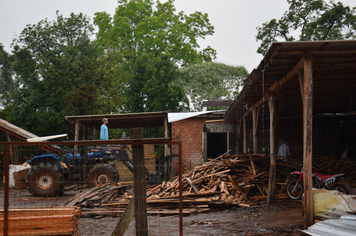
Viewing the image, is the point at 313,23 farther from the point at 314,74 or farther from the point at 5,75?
the point at 5,75

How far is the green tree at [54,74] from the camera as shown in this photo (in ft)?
95.6

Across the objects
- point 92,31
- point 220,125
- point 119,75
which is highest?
point 92,31

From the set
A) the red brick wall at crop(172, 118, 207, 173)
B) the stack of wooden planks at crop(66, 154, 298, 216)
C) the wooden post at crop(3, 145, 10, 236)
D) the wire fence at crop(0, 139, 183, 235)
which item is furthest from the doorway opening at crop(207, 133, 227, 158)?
the wooden post at crop(3, 145, 10, 236)

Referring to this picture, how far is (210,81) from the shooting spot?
33.2 m

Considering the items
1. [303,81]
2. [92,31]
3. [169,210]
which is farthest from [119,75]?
[303,81]

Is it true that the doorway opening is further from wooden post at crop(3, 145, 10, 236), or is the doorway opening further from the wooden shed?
wooden post at crop(3, 145, 10, 236)

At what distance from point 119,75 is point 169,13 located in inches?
640

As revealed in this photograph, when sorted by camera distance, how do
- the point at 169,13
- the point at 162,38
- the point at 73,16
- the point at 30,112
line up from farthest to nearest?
the point at 169,13
the point at 162,38
the point at 73,16
the point at 30,112

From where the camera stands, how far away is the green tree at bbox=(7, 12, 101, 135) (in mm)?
29141

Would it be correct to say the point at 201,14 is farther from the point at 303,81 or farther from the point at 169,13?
the point at 303,81

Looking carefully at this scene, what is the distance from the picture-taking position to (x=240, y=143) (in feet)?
63.5

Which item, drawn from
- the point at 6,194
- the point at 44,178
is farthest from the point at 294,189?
the point at 44,178

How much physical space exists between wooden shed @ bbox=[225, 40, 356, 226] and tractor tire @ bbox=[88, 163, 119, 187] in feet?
17.1

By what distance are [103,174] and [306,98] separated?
887cm
